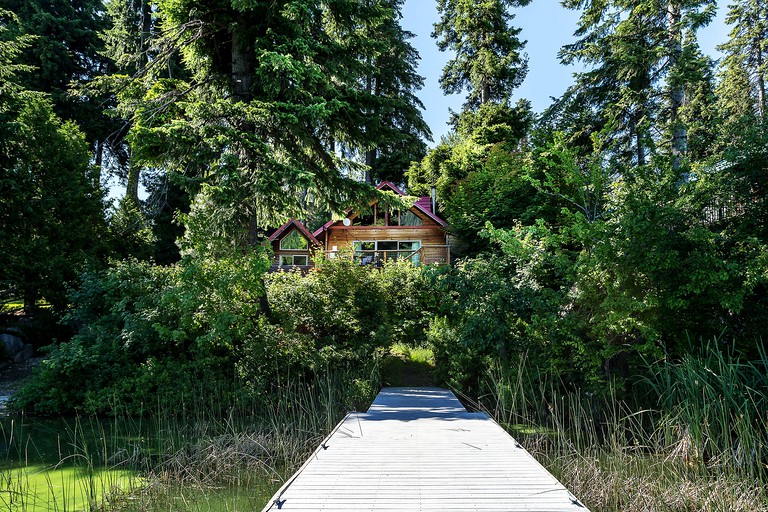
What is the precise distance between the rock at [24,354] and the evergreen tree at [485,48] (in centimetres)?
2036

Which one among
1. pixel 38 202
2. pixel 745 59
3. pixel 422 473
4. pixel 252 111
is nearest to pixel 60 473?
pixel 422 473

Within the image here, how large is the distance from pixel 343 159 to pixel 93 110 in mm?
16142

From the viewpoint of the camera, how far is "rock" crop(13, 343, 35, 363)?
11451mm

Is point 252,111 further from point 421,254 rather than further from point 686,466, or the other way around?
point 421,254

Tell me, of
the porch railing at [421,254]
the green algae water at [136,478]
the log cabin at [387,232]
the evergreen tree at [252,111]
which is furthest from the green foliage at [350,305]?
the log cabin at [387,232]

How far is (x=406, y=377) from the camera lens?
9547mm

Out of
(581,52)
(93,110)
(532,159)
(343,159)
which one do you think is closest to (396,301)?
(343,159)

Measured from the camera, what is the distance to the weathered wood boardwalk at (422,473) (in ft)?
9.46

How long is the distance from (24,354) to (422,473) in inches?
514

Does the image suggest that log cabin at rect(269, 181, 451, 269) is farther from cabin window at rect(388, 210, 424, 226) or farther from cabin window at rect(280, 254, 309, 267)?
Result: cabin window at rect(280, 254, 309, 267)

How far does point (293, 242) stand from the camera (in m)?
21.9

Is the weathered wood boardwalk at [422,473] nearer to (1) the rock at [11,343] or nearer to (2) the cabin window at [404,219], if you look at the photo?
(1) the rock at [11,343]

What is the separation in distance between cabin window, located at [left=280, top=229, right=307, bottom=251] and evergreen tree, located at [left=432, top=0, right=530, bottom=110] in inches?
453

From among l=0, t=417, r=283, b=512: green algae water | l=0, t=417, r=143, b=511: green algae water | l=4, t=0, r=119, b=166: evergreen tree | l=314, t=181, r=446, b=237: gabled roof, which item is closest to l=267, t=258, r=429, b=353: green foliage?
l=0, t=417, r=283, b=512: green algae water
